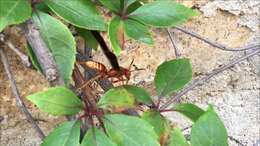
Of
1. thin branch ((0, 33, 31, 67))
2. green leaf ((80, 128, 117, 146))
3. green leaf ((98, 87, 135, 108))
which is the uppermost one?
thin branch ((0, 33, 31, 67))

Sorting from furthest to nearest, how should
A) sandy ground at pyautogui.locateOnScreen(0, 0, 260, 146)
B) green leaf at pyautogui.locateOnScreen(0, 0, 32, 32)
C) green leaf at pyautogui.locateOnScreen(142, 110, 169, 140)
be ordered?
sandy ground at pyautogui.locateOnScreen(0, 0, 260, 146)
green leaf at pyautogui.locateOnScreen(142, 110, 169, 140)
green leaf at pyautogui.locateOnScreen(0, 0, 32, 32)

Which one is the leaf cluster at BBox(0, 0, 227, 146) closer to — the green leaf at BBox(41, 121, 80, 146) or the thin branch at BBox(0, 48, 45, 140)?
the green leaf at BBox(41, 121, 80, 146)

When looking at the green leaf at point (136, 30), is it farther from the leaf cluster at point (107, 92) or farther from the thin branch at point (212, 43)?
the thin branch at point (212, 43)

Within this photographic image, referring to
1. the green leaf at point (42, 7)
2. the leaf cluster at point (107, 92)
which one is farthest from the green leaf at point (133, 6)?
the green leaf at point (42, 7)

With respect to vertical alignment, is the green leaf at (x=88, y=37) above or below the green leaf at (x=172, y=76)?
above

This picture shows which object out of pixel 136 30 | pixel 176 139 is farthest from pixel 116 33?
pixel 176 139

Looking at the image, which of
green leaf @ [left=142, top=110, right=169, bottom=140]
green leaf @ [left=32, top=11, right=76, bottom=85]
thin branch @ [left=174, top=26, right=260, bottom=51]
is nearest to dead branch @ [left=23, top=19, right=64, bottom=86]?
green leaf @ [left=32, top=11, right=76, bottom=85]
